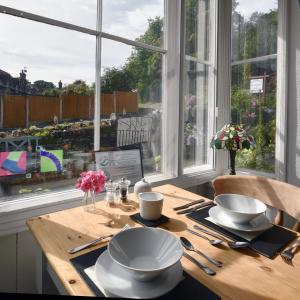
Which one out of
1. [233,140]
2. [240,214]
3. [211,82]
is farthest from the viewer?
[211,82]

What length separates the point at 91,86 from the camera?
1.62m

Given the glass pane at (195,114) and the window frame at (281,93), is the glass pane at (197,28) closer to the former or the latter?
the glass pane at (195,114)

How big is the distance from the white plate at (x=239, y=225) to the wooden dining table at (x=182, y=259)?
96 millimetres

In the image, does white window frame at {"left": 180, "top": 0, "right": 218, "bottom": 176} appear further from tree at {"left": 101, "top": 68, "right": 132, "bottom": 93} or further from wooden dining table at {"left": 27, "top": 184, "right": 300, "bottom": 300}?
wooden dining table at {"left": 27, "top": 184, "right": 300, "bottom": 300}

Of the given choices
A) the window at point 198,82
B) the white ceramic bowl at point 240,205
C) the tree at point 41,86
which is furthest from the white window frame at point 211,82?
the tree at point 41,86

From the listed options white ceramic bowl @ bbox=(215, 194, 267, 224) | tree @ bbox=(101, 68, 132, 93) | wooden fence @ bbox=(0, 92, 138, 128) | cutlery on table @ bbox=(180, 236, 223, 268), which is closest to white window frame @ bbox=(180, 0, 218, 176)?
tree @ bbox=(101, 68, 132, 93)

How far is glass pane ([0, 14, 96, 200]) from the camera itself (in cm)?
135

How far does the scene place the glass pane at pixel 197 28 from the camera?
2180 millimetres

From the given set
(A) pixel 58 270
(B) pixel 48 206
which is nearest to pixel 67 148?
(B) pixel 48 206

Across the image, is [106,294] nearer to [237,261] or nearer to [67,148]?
[237,261]

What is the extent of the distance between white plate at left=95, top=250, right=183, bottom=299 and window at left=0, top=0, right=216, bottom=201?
0.96 m

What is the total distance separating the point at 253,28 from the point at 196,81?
0.69 m

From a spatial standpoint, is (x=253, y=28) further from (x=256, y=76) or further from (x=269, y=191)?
(x=269, y=191)

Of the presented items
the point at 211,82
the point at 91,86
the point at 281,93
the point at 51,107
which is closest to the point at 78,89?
the point at 91,86
